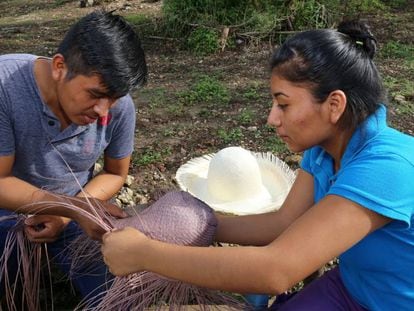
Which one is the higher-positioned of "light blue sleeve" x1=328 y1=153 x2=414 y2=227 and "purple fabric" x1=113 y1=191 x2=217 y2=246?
"light blue sleeve" x1=328 y1=153 x2=414 y2=227

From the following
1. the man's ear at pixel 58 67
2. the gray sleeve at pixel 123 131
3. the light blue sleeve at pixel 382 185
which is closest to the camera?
the light blue sleeve at pixel 382 185

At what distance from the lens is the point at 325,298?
1.78 m

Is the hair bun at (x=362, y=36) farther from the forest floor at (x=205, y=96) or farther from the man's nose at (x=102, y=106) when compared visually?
the forest floor at (x=205, y=96)

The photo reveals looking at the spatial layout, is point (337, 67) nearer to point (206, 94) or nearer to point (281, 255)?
point (281, 255)

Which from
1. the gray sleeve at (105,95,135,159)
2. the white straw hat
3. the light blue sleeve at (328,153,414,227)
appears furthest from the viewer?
the white straw hat

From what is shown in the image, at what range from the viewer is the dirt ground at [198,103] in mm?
3570

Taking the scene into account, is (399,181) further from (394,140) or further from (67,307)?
(67,307)

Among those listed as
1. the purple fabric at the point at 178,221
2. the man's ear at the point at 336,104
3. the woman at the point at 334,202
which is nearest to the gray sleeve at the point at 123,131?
the purple fabric at the point at 178,221

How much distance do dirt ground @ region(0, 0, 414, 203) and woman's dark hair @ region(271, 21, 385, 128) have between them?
165cm

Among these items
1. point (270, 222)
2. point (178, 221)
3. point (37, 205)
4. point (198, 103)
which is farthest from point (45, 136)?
point (198, 103)

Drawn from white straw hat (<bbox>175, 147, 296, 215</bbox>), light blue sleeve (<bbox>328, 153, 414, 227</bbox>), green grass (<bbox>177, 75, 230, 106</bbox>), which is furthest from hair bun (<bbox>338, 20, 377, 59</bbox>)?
green grass (<bbox>177, 75, 230, 106</bbox>)

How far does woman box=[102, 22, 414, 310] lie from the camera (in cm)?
134

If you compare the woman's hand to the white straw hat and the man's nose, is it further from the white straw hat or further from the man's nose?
the white straw hat

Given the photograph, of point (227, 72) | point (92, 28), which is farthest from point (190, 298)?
point (227, 72)
